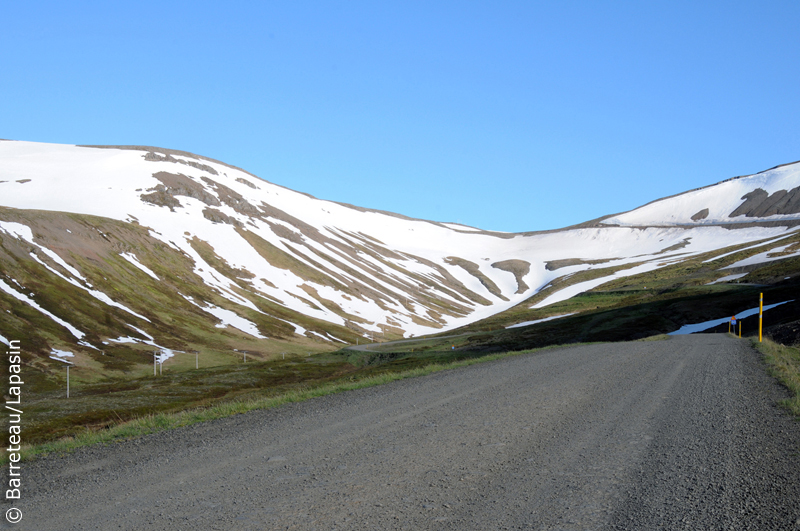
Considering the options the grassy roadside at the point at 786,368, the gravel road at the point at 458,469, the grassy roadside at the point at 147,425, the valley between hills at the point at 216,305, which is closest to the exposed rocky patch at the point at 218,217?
the valley between hills at the point at 216,305

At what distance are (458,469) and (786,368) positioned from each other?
1582cm

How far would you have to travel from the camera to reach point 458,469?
926 centimetres

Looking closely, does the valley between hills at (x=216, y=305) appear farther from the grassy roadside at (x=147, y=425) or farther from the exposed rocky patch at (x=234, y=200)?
the grassy roadside at (x=147, y=425)

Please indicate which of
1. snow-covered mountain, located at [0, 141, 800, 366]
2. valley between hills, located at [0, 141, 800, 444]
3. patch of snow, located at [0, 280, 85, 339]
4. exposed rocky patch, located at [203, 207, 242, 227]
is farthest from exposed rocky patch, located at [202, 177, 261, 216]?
patch of snow, located at [0, 280, 85, 339]

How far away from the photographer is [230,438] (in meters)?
12.3

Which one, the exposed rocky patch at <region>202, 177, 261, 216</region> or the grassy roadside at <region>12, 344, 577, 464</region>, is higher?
the exposed rocky patch at <region>202, 177, 261, 216</region>

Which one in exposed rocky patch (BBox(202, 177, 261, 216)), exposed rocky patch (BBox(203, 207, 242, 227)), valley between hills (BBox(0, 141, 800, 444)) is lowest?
valley between hills (BBox(0, 141, 800, 444))

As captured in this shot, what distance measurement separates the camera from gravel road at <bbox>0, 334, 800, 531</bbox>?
7.43m

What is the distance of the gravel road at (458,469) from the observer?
743 cm

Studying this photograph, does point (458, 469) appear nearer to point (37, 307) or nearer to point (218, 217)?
point (37, 307)

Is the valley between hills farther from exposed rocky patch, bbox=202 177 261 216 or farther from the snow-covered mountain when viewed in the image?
exposed rocky patch, bbox=202 177 261 216

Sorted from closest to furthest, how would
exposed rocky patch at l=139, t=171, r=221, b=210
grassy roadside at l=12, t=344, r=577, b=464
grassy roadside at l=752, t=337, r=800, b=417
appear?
grassy roadside at l=12, t=344, r=577, b=464
grassy roadside at l=752, t=337, r=800, b=417
exposed rocky patch at l=139, t=171, r=221, b=210

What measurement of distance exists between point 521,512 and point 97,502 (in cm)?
606

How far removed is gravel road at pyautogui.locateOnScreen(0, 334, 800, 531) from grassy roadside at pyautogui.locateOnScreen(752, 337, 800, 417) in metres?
0.48
